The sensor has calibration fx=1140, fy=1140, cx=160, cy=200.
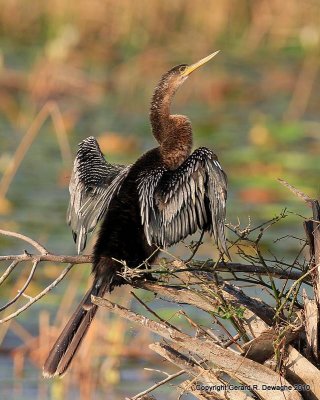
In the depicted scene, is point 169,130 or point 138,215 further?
point 169,130

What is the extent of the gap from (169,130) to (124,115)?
8635mm

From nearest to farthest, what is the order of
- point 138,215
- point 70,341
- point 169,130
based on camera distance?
1. point 70,341
2. point 138,215
3. point 169,130

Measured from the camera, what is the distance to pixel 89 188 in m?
4.80

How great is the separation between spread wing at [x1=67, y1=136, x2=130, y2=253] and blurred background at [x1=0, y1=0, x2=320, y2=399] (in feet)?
2.75

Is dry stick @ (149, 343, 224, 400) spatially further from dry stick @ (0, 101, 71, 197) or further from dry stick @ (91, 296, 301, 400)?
dry stick @ (0, 101, 71, 197)

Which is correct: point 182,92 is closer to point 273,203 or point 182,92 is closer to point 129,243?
point 273,203

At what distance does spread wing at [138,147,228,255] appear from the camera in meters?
4.36

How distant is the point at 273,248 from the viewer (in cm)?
951

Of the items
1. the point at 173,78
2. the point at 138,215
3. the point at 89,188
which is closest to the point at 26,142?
the point at 173,78

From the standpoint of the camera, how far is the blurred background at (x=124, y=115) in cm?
723

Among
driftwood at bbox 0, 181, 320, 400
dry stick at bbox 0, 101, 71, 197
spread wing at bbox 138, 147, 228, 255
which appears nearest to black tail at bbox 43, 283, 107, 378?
spread wing at bbox 138, 147, 228, 255

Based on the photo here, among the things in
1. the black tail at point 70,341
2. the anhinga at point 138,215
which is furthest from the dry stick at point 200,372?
the black tail at point 70,341

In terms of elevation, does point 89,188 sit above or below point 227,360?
above

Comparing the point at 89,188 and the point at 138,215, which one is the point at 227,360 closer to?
the point at 138,215
